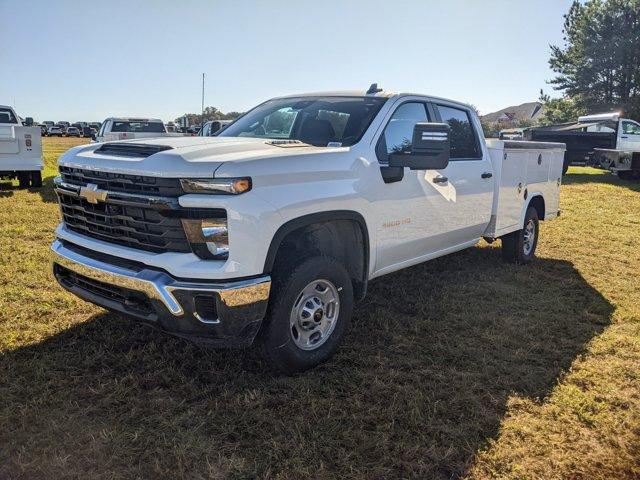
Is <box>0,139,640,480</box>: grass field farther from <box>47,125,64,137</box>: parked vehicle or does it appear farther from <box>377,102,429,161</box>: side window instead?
<box>47,125,64,137</box>: parked vehicle

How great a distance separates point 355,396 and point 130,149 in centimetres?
210

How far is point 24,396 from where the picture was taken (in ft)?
10.5

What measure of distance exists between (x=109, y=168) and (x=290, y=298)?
1.34 m

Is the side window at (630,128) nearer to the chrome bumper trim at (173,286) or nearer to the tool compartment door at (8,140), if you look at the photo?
the tool compartment door at (8,140)

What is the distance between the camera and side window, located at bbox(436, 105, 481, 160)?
16.8ft

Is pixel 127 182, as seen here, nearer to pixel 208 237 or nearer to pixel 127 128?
pixel 208 237

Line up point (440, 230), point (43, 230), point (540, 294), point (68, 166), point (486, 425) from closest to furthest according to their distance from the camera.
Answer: point (486, 425) < point (68, 166) < point (440, 230) < point (540, 294) < point (43, 230)

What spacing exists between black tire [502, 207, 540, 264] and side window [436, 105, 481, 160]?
1.57 metres

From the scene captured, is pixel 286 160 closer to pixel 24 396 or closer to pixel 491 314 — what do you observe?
pixel 24 396

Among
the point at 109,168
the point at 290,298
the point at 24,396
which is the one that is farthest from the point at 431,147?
the point at 24,396

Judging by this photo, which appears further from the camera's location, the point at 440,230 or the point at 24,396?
the point at 440,230

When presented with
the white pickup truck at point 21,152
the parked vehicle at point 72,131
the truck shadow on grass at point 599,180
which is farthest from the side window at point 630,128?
the parked vehicle at point 72,131

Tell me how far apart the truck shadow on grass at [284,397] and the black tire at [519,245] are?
5.82 feet

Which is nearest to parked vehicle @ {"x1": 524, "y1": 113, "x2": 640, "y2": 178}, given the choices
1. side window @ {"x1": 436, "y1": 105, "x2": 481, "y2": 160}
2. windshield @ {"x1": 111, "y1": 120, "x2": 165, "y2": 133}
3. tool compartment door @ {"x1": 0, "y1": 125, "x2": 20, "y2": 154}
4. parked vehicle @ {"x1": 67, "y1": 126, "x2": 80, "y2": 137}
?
windshield @ {"x1": 111, "y1": 120, "x2": 165, "y2": 133}
